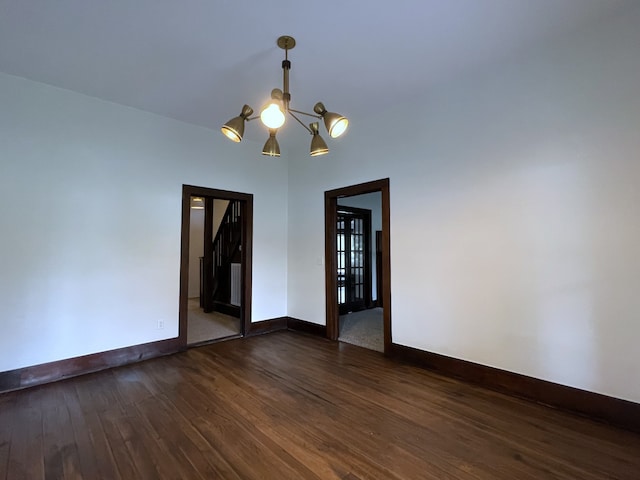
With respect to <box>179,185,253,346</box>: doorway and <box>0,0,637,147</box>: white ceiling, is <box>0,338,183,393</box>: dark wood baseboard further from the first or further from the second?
<box>0,0,637,147</box>: white ceiling

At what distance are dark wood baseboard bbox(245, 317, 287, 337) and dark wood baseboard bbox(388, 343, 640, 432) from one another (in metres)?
2.31

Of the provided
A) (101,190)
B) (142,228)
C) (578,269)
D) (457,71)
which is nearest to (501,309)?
(578,269)

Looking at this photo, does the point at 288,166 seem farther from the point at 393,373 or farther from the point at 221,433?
the point at 221,433

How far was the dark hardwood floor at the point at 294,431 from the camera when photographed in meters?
1.80

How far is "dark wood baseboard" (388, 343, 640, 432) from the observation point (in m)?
2.22

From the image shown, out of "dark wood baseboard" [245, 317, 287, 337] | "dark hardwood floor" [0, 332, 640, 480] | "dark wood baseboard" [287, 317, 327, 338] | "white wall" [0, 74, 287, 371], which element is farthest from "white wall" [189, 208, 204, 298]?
"dark hardwood floor" [0, 332, 640, 480]

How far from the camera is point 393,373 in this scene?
10.5ft

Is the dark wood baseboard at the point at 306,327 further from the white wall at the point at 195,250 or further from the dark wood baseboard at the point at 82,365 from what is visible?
the white wall at the point at 195,250

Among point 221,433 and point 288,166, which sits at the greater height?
point 288,166

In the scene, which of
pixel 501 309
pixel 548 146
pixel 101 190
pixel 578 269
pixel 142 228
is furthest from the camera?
pixel 142 228

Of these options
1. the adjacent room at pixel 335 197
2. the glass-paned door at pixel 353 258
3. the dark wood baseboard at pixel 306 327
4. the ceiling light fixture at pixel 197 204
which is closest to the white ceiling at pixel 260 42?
the adjacent room at pixel 335 197

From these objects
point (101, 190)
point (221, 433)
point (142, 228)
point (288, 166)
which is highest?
point (288, 166)

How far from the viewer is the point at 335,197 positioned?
449cm

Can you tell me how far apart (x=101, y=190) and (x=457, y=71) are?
13.2 ft
